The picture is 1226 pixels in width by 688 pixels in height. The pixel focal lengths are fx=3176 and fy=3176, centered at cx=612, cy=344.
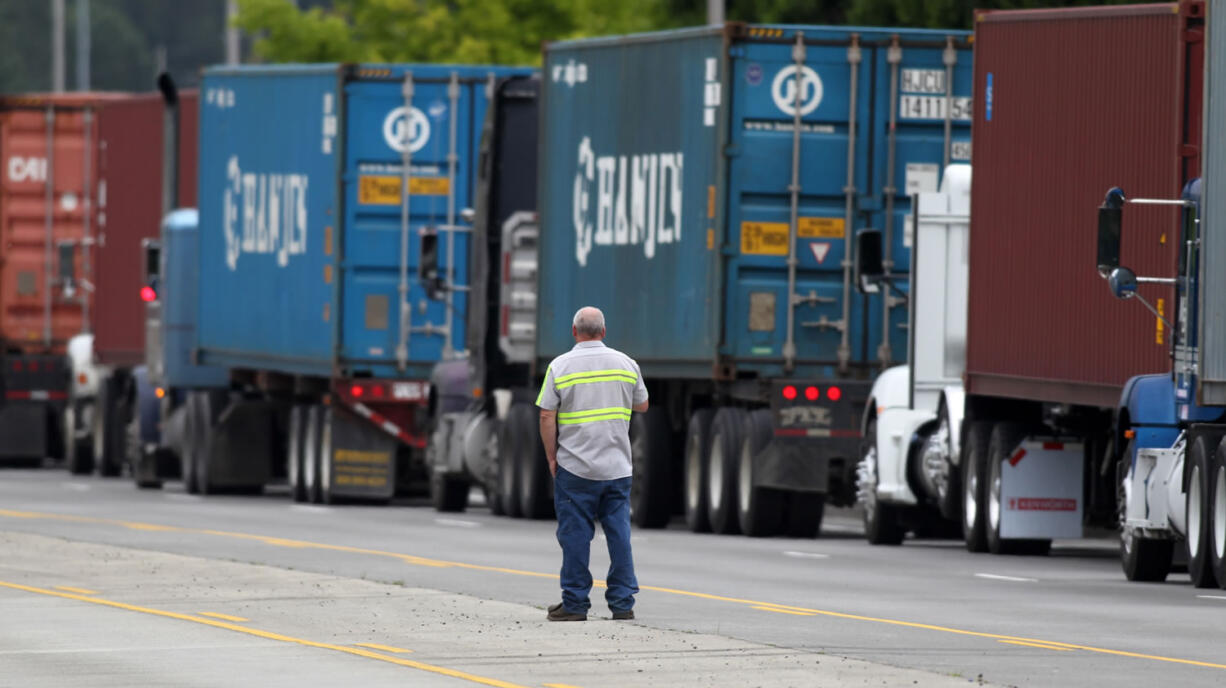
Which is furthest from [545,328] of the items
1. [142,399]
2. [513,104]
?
[142,399]

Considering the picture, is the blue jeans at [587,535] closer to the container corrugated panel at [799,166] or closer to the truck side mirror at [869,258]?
the truck side mirror at [869,258]

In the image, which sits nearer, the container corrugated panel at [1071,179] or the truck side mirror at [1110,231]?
the truck side mirror at [1110,231]

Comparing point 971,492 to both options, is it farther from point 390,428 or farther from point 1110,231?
point 390,428

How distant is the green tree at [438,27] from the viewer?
166 ft

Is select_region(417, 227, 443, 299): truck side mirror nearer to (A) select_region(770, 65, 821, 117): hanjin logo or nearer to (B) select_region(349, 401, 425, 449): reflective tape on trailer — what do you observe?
(B) select_region(349, 401, 425, 449): reflective tape on trailer

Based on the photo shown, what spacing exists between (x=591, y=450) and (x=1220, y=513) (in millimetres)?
4760

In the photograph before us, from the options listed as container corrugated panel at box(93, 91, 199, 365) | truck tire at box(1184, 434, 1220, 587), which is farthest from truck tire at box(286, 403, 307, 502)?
truck tire at box(1184, 434, 1220, 587)

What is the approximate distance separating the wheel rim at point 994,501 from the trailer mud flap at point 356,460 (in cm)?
1005

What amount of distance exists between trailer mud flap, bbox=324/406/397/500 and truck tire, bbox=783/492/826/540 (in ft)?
23.1

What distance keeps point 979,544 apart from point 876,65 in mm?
4434

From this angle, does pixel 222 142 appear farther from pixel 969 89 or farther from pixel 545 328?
pixel 969 89

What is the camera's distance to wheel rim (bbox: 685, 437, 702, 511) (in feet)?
88.4

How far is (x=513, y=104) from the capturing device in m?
31.0

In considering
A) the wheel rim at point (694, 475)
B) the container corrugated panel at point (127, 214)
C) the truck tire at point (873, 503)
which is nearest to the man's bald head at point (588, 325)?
the truck tire at point (873, 503)
